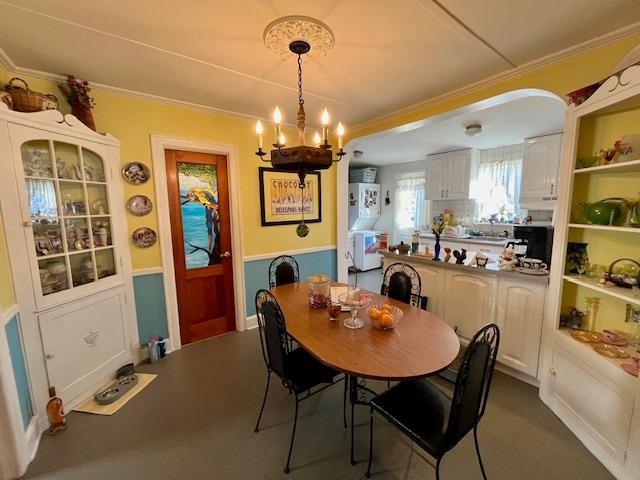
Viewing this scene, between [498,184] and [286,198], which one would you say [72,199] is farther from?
[498,184]

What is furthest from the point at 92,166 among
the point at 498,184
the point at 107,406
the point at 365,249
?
the point at 498,184

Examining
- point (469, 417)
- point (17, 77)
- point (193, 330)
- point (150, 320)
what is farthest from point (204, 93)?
point (469, 417)

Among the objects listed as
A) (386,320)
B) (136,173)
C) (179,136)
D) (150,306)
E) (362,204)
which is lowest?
(150,306)

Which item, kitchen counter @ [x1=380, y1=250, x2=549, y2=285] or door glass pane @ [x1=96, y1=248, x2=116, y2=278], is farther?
door glass pane @ [x1=96, y1=248, x2=116, y2=278]

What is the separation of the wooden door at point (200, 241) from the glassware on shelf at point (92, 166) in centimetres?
55

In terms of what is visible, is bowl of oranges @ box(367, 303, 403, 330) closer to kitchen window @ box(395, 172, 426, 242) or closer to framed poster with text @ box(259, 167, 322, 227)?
framed poster with text @ box(259, 167, 322, 227)

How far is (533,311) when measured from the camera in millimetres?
2145

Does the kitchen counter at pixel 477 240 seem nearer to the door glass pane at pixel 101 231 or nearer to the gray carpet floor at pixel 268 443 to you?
the gray carpet floor at pixel 268 443

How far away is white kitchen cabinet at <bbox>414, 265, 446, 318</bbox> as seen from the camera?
9.13ft

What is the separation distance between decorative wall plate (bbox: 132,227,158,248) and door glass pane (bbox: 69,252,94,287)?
39 cm

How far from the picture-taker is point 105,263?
2371 mm

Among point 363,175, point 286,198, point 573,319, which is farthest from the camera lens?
point 363,175

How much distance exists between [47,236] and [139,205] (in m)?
0.71

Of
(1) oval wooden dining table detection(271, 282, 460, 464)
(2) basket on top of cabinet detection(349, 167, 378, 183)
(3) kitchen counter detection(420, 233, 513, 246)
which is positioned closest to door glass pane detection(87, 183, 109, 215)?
(1) oval wooden dining table detection(271, 282, 460, 464)
